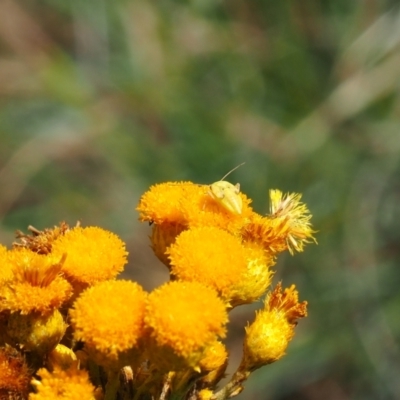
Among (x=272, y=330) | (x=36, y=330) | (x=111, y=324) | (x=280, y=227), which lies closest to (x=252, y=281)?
(x=272, y=330)

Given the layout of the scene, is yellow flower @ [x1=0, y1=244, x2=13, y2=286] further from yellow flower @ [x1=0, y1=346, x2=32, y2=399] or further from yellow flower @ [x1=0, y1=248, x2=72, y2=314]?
yellow flower @ [x1=0, y1=346, x2=32, y2=399]

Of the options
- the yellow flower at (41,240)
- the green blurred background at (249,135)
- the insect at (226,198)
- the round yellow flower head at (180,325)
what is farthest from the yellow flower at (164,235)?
the green blurred background at (249,135)

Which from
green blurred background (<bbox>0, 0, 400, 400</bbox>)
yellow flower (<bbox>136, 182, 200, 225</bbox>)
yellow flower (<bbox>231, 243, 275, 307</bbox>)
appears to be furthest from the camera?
green blurred background (<bbox>0, 0, 400, 400</bbox>)

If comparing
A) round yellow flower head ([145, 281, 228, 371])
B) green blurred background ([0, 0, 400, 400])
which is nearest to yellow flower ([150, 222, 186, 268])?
round yellow flower head ([145, 281, 228, 371])

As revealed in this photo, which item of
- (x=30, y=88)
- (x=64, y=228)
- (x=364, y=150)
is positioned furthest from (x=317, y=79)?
(x=64, y=228)

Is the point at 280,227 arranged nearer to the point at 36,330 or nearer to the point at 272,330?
the point at 272,330

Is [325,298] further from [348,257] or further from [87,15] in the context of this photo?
[87,15]
